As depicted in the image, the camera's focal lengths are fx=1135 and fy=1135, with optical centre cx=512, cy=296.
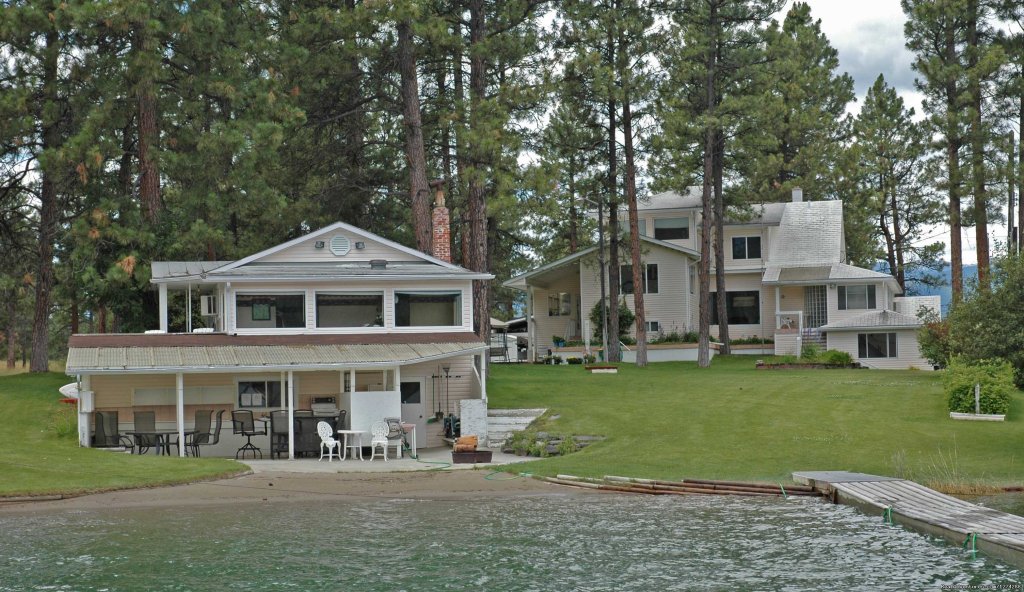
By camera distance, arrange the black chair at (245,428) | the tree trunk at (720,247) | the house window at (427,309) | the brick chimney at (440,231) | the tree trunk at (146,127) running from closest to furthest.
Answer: the black chair at (245,428) → the house window at (427,309) → the tree trunk at (146,127) → the brick chimney at (440,231) → the tree trunk at (720,247)

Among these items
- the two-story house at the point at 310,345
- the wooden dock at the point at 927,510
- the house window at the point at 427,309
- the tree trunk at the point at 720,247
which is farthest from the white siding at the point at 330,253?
the tree trunk at the point at 720,247

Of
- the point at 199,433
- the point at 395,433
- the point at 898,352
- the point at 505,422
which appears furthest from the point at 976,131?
the point at 199,433

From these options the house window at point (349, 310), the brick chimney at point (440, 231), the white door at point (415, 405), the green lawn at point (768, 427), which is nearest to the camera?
the green lawn at point (768, 427)

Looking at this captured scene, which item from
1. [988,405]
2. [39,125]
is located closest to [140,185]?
[39,125]

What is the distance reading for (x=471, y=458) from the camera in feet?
92.1

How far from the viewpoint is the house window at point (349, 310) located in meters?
33.6

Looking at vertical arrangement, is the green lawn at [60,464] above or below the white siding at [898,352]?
below

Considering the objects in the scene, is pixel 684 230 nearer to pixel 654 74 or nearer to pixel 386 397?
pixel 654 74

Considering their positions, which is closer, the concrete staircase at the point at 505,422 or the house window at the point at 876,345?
the concrete staircase at the point at 505,422

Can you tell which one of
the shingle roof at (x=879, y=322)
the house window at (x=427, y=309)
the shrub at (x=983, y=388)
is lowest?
the shrub at (x=983, y=388)

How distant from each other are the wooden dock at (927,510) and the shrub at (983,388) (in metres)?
7.13

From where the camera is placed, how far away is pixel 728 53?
1989 inches

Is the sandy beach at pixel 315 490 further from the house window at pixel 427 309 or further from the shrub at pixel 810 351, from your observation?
the shrub at pixel 810 351

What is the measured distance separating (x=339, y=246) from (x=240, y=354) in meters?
5.53
